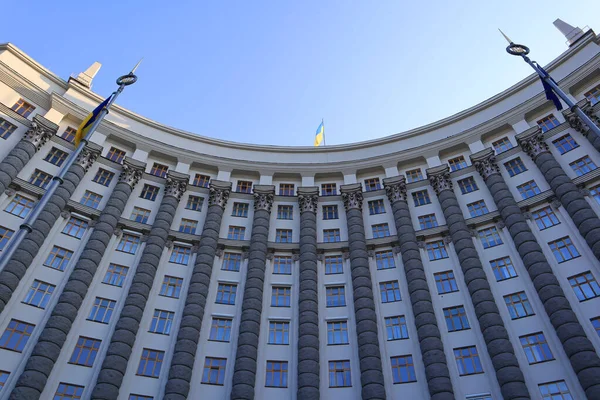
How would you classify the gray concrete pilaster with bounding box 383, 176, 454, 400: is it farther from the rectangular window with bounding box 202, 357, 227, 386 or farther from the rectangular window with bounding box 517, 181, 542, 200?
the rectangular window with bounding box 202, 357, 227, 386

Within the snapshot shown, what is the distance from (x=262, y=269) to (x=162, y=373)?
1323cm

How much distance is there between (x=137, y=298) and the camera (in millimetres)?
39125

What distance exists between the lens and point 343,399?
117 ft

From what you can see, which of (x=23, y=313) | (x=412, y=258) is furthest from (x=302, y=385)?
(x=23, y=313)

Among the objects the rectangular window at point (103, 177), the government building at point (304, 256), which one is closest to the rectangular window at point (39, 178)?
the government building at point (304, 256)

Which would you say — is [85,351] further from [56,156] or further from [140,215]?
[56,156]

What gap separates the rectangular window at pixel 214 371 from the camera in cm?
3669

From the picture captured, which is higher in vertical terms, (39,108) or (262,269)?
(39,108)

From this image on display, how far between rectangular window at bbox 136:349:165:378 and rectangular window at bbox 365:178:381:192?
96.4 feet

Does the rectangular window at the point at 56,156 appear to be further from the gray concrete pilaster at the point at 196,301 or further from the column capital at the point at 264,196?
the column capital at the point at 264,196

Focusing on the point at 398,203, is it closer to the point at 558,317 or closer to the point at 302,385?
the point at 558,317

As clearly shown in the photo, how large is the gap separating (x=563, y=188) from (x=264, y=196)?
30390 millimetres

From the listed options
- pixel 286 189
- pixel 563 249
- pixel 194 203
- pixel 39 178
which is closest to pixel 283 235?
pixel 286 189

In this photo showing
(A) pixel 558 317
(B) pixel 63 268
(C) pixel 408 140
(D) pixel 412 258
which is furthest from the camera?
(C) pixel 408 140
